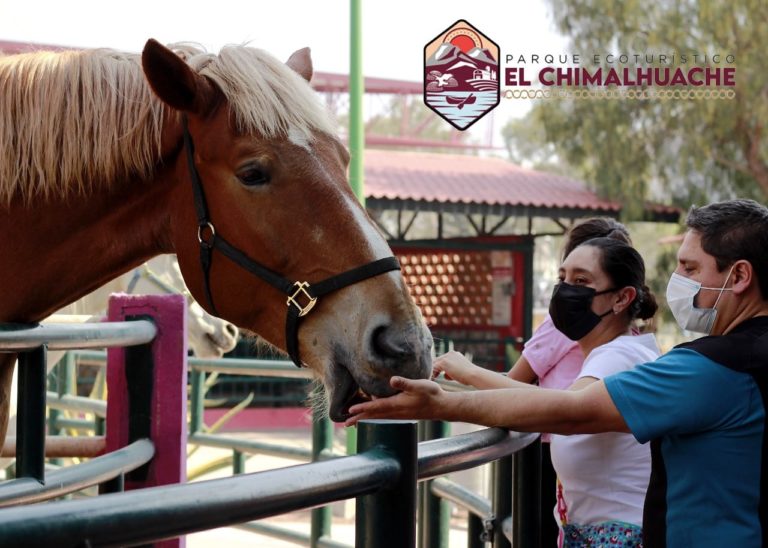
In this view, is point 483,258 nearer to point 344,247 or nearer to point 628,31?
point 628,31

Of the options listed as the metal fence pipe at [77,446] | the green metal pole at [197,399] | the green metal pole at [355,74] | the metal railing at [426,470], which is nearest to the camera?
the metal railing at [426,470]

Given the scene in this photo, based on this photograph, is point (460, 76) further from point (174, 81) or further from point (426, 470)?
point (426, 470)

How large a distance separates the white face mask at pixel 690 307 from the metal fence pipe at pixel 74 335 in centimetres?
132

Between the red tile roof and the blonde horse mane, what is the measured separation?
10.7m

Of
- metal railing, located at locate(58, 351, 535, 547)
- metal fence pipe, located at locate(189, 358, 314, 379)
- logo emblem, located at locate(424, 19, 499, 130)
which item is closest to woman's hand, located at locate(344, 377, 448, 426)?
metal railing, located at locate(58, 351, 535, 547)

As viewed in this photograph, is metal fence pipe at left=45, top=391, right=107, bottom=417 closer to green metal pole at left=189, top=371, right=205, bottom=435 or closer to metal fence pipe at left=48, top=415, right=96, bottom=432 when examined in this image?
metal fence pipe at left=48, top=415, right=96, bottom=432

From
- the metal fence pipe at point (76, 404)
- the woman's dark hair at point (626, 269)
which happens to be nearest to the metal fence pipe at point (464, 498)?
the woman's dark hair at point (626, 269)

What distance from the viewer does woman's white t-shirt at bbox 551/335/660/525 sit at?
2094 millimetres

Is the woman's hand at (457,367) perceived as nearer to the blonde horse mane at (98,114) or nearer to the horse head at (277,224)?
the horse head at (277,224)

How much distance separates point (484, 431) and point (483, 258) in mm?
14211

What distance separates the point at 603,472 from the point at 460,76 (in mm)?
7412

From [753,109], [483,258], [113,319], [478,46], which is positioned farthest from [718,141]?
[113,319]

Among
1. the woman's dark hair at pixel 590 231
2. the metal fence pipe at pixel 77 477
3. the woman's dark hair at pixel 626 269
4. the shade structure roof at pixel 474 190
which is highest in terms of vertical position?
the shade structure roof at pixel 474 190

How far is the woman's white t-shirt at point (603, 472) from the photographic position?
2094 mm
